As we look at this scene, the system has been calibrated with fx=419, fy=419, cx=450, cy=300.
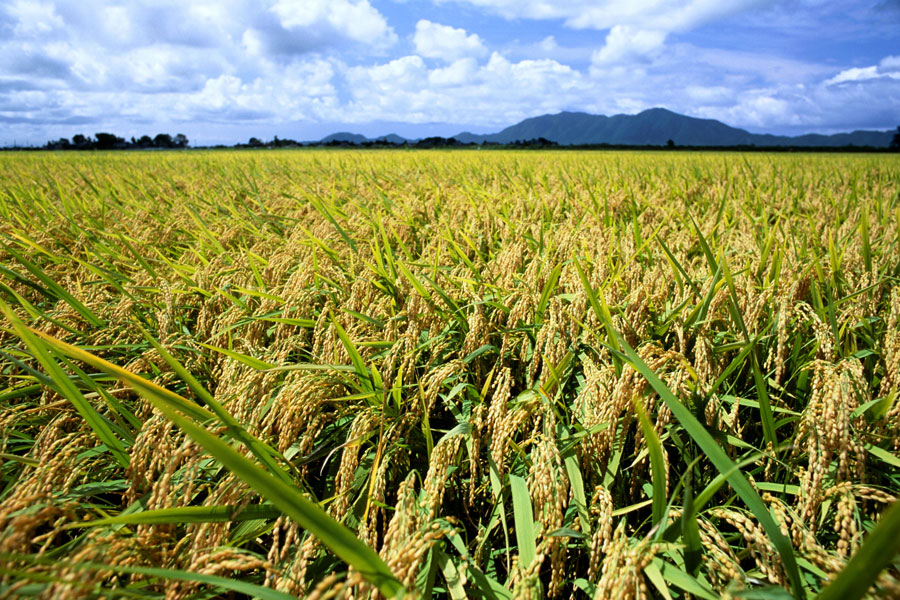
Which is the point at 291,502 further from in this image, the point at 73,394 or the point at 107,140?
the point at 107,140

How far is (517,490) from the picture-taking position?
1099mm

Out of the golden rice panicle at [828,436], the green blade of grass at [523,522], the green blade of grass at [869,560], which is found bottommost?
the green blade of grass at [523,522]

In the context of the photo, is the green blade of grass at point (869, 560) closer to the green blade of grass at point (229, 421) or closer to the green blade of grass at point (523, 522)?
the green blade of grass at point (523, 522)

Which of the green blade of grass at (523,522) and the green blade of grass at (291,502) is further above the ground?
the green blade of grass at (291,502)

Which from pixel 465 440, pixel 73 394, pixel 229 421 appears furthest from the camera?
pixel 465 440

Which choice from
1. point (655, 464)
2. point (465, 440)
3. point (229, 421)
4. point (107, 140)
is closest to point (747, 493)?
point (655, 464)

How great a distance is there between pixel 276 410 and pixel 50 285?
155 cm

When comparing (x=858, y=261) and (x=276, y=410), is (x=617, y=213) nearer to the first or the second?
(x=858, y=261)

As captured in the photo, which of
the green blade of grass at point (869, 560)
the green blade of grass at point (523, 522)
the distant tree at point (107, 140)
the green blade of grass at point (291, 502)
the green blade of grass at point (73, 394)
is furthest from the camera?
the distant tree at point (107, 140)

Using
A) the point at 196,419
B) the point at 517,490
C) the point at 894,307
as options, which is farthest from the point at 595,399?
the point at 894,307

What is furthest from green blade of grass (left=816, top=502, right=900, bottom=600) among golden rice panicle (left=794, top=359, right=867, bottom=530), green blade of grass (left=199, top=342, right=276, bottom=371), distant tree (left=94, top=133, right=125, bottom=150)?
distant tree (left=94, top=133, right=125, bottom=150)

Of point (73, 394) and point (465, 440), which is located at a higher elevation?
point (73, 394)

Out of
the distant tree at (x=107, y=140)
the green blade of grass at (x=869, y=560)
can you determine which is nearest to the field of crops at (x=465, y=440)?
the green blade of grass at (x=869, y=560)

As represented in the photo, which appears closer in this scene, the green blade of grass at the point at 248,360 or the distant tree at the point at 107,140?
the green blade of grass at the point at 248,360
